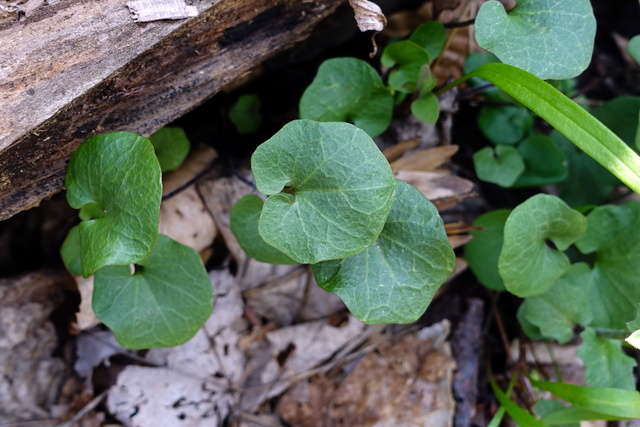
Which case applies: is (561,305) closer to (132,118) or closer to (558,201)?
(558,201)

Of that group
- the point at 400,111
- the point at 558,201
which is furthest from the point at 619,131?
the point at 400,111

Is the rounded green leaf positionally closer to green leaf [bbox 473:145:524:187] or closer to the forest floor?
the forest floor

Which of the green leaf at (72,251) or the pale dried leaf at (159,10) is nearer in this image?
the pale dried leaf at (159,10)

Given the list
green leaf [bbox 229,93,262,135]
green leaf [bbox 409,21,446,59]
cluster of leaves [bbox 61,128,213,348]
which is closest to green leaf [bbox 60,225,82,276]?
cluster of leaves [bbox 61,128,213,348]

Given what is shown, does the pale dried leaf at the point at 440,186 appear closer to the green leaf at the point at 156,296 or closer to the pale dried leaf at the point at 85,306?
the green leaf at the point at 156,296

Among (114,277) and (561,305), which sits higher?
(114,277)

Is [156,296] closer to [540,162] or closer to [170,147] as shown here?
[170,147]

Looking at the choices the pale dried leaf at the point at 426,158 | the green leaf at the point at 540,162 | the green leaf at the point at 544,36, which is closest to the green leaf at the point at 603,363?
the green leaf at the point at 540,162

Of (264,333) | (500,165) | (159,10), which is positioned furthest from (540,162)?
(159,10)
